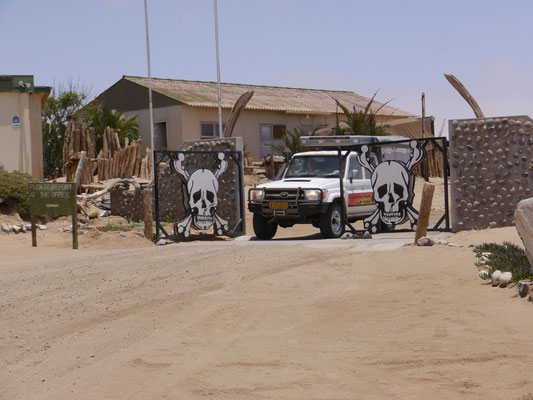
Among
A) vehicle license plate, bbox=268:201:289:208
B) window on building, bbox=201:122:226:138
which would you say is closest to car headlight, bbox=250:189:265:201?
vehicle license plate, bbox=268:201:289:208

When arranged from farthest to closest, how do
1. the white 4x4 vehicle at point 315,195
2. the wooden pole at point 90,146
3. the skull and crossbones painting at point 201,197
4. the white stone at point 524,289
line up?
1. the wooden pole at point 90,146
2. the skull and crossbones painting at point 201,197
3. the white 4x4 vehicle at point 315,195
4. the white stone at point 524,289

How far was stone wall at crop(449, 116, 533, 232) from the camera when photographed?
594 inches

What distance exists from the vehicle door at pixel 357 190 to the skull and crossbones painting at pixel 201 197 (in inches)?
119

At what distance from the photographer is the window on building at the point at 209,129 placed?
34.7 metres

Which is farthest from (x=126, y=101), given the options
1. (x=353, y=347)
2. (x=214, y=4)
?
(x=353, y=347)

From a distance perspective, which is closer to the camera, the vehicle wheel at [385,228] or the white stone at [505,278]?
the white stone at [505,278]

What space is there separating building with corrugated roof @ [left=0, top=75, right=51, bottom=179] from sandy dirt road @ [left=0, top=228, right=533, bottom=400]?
1466 centimetres

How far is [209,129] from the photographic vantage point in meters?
35.0

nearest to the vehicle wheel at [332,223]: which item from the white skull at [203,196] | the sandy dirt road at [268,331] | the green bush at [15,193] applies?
the white skull at [203,196]

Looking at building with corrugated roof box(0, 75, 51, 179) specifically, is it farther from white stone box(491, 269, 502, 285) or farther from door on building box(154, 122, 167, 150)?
white stone box(491, 269, 502, 285)

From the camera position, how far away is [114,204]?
2400 centimetres

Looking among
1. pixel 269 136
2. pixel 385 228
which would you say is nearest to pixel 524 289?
pixel 385 228

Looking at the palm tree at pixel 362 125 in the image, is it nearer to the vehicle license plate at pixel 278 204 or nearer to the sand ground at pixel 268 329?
the vehicle license plate at pixel 278 204

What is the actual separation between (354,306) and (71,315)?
307cm
